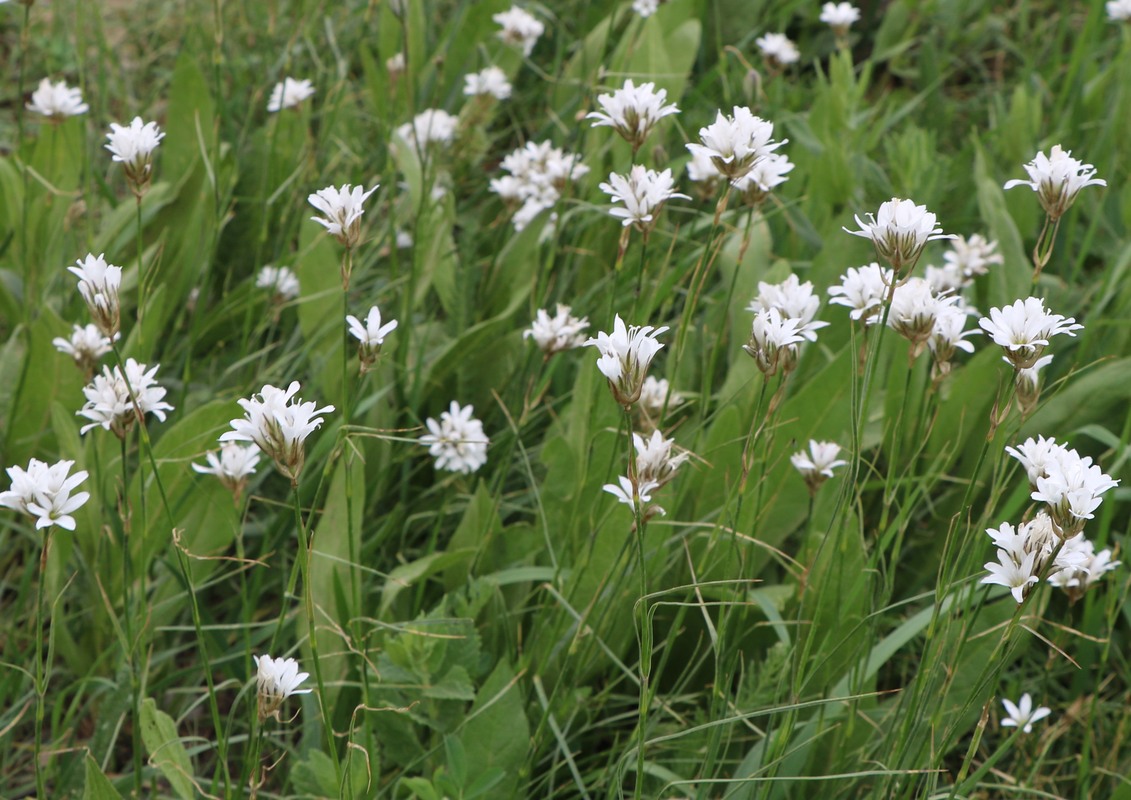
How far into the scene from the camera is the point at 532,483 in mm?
1211

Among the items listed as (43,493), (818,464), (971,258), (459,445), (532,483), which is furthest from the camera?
(971,258)

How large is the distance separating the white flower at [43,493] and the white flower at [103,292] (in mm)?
112

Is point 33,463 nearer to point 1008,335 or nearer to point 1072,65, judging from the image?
point 1008,335

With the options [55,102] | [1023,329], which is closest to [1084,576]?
[1023,329]

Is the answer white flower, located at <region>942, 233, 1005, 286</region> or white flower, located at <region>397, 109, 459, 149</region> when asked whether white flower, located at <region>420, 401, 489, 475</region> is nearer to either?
white flower, located at <region>397, 109, 459, 149</region>

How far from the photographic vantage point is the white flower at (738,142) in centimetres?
92

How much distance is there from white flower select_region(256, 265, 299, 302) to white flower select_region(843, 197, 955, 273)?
3.44 feet

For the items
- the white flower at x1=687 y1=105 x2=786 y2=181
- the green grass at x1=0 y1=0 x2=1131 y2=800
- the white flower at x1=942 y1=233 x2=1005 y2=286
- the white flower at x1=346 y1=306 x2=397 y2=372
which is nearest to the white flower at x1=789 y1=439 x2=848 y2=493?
the green grass at x1=0 y1=0 x2=1131 y2=800

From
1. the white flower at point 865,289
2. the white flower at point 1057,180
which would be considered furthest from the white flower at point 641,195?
the white flower at point 1057,180

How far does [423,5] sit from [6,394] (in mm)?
1157

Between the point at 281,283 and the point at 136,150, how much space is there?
28.0 inches

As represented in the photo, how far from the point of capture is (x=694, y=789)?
1140mm

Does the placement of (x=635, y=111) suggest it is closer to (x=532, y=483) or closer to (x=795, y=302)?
(x=795, y=302)

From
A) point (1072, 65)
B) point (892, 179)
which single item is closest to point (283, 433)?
point (892, 179)
